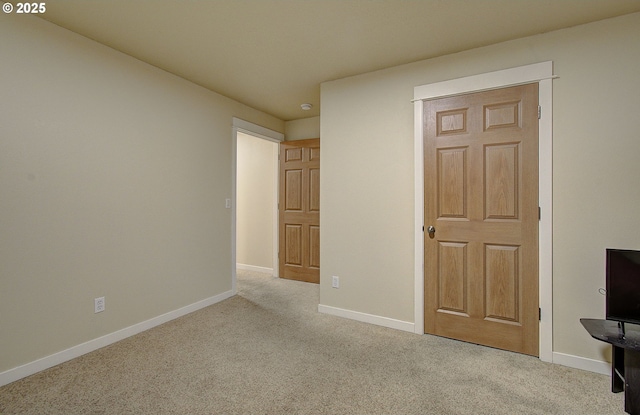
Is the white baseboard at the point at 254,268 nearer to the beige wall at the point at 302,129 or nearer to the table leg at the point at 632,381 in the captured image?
the beige wall at the point at 302,129

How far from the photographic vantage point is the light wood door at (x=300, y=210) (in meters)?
4.37

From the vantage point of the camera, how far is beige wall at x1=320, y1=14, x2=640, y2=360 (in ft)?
6.66

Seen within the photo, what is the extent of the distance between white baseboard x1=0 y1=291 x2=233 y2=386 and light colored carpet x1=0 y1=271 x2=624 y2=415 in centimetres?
5

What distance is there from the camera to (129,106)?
104 inches

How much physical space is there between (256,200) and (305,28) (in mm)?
3268

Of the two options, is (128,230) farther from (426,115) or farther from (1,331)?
(426,115)

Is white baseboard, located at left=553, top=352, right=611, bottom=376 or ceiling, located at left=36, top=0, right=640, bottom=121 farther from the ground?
ceiling, located at left=36, top=0, right=640, bottom=121

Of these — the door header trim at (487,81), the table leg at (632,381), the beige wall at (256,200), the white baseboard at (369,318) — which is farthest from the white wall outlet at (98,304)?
the table leg at (632,381)

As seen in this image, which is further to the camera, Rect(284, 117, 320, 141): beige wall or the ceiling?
Rect(284, 117, 320, 141): beige wall

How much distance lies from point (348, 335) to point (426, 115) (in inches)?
82.2

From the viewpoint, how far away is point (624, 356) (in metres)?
1.73

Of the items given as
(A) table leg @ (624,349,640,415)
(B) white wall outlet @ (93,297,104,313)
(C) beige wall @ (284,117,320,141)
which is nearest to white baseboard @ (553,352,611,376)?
(A) table leg @ (624,349,640,415)

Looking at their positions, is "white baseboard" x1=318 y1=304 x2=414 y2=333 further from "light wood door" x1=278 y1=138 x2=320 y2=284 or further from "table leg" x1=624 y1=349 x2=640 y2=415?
"table leg" x1=624 y1=349 x2=640 y2=415

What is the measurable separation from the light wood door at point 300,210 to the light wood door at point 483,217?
6.56 ft
